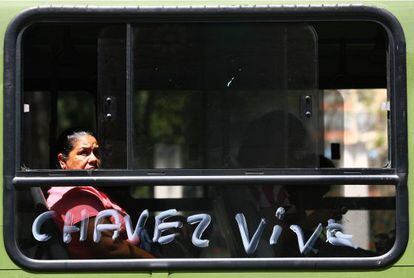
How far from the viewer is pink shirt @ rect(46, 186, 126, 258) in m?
3.69

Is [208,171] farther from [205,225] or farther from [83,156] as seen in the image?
[83,156]

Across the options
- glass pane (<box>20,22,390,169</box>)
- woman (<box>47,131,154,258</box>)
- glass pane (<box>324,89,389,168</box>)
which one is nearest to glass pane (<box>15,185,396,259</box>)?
woman (<box>47,131,154,258</box>)

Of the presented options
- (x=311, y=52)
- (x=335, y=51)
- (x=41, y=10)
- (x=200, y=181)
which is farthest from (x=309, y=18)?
(x=41, y=10)

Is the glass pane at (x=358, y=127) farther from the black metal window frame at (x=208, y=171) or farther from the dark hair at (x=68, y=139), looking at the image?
the dark hair at (x=68, y=139)

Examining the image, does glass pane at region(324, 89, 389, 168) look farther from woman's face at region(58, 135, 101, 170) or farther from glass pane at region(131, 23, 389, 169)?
woman's face at region(58, 135, 101, 170)

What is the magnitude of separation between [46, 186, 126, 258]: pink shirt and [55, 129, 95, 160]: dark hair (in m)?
0.30

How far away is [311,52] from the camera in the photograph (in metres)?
3.69

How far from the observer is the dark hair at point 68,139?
13.1 feet

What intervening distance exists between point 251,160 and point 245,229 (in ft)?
0.96

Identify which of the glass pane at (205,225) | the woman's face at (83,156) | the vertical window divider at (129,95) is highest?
the vertical window divider at (129,95)

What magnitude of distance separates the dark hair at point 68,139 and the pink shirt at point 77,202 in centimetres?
30

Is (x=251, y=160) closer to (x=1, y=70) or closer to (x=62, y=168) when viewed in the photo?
(x=62, y=168)

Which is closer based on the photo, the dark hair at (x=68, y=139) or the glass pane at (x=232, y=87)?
the glass pane at (x=232, y=87)

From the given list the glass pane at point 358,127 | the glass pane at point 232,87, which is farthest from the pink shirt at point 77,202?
the glass pane at point 358,127
